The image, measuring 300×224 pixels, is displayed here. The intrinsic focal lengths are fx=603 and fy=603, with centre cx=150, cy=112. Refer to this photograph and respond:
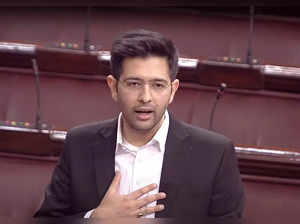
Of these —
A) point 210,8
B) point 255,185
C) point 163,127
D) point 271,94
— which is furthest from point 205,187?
point 210,8

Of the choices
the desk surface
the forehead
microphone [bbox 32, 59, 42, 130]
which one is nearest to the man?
the forehead

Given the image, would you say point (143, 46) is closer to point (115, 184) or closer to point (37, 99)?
point (115, 184)

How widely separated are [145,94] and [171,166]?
65 millimetres

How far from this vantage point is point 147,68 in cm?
42

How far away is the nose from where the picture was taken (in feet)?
1.35

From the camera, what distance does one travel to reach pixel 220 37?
890 millimetres

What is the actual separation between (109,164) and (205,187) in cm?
7

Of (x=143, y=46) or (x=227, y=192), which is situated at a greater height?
(x=143, y=46)

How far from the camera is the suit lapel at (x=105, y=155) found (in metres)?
0.45

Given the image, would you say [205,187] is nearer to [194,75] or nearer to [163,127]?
[163,127]

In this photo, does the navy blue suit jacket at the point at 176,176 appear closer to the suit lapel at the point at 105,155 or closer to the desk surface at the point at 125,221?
the suit lapel at the point at 105,155

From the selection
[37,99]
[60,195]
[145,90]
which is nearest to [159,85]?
[145,90]

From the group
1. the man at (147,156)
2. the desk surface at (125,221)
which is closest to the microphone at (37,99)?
the man at (147,156)

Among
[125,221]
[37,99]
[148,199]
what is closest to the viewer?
[125,221]
